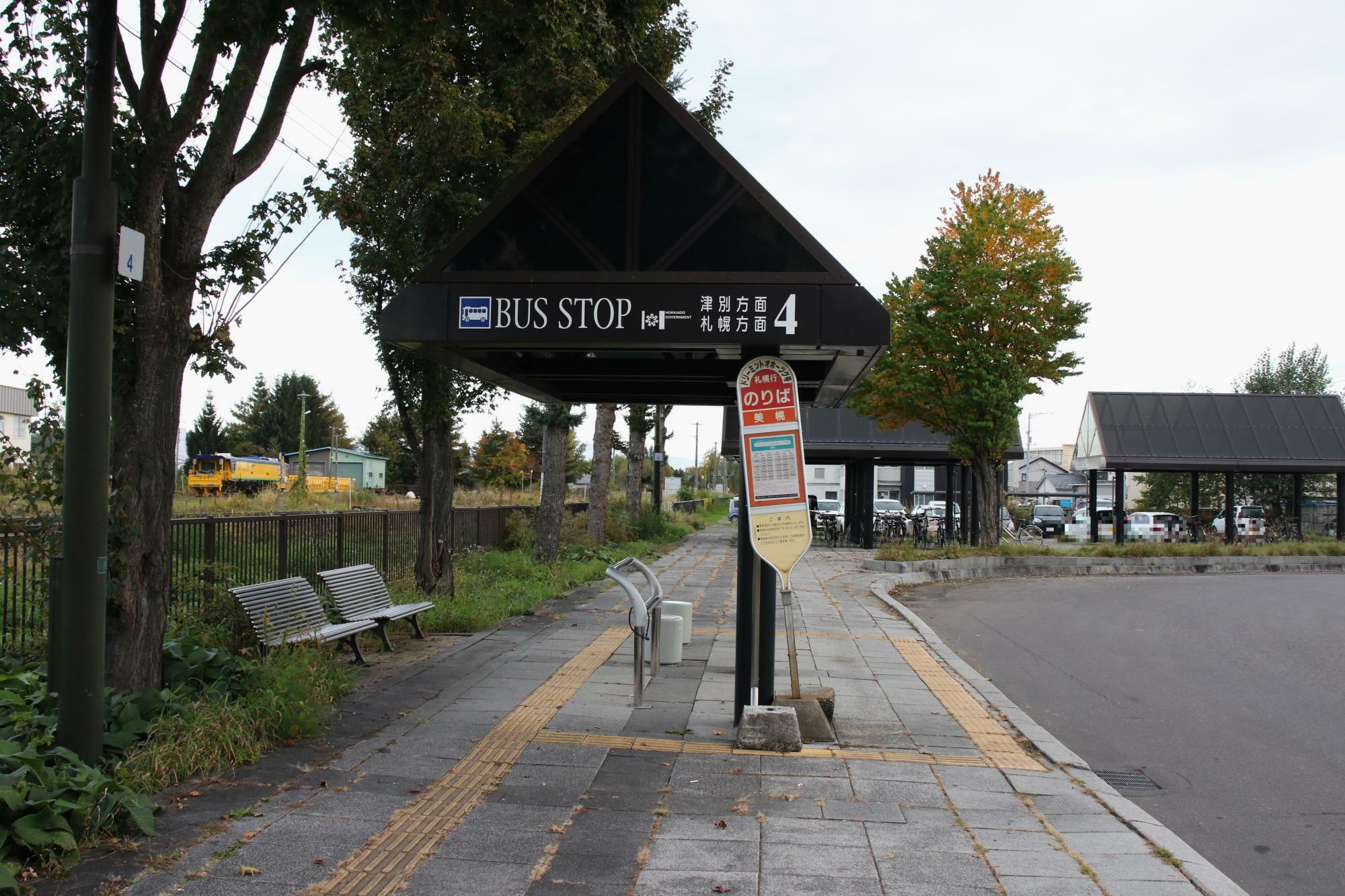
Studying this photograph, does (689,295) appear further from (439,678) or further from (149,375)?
(439,678)

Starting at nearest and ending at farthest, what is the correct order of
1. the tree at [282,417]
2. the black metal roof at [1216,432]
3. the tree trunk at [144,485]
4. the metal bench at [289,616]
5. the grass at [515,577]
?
the tree trunk at [144,485] → the metal bench at [289,616] → the grass at [515,577] → the black metal roof at [1216,432] → the tree at [282,417]

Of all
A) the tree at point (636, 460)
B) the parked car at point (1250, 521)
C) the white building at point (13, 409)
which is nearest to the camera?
the tree at point (636, 460)

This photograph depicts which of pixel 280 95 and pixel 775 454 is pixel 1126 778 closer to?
pixel 775 454

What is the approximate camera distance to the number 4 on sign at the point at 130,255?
5145 mm

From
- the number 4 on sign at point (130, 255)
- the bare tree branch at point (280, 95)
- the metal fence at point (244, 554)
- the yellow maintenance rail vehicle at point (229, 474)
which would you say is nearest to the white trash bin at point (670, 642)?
the metal fence at point (244, 554)

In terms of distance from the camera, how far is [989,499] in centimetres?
2595

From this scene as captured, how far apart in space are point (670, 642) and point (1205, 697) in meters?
4.89

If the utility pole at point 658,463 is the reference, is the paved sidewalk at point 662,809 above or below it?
below

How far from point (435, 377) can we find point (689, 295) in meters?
6.07

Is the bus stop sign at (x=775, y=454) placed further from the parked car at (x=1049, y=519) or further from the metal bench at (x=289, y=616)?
the parked car at (x=1049, y=519)

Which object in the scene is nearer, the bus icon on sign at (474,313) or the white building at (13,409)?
the bus icon on sign at (474,313)

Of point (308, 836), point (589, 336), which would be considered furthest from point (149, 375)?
point (308, 836)

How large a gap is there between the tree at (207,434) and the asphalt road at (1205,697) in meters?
72.7

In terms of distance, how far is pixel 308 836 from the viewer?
475 cm
